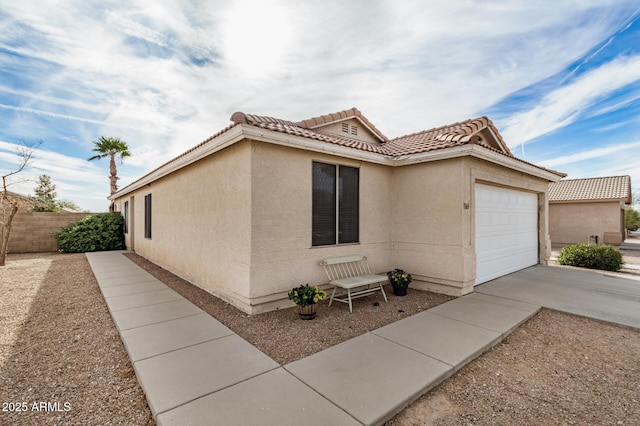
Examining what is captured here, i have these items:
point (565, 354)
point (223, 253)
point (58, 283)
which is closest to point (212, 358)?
point (223, 253)

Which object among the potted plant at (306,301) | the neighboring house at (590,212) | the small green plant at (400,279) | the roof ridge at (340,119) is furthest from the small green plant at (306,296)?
the neighboring house at (590,212)

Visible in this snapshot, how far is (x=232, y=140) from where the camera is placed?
16.2 feet

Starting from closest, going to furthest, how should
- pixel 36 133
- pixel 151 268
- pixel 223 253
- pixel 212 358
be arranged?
pixel 212 358 → pixel 223 253 → pixel 151 268 → pixel 36 133

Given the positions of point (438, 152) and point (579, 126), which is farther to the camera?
point (579, 126)

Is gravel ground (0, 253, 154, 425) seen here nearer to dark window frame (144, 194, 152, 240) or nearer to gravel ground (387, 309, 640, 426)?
gravel ground (387, 309, 640, 426)

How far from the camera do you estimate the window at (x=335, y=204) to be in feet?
19.0

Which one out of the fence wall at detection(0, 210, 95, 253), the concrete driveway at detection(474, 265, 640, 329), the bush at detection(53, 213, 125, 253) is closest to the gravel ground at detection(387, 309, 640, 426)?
the concrete driveway at detection(474, 265, 640, 329)

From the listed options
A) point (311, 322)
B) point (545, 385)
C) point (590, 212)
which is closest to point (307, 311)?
point (311, 322)

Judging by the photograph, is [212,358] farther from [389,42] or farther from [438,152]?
[389,42]

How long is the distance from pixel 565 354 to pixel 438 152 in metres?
4.12

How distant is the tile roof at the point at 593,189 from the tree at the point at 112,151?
98.4ft

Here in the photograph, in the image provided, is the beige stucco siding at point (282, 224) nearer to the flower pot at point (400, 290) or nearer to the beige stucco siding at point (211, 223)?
the beige stucco siding at point (211, 223)

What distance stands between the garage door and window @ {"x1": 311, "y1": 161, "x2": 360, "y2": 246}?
9.98 feet

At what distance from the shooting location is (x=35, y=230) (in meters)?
13.9
